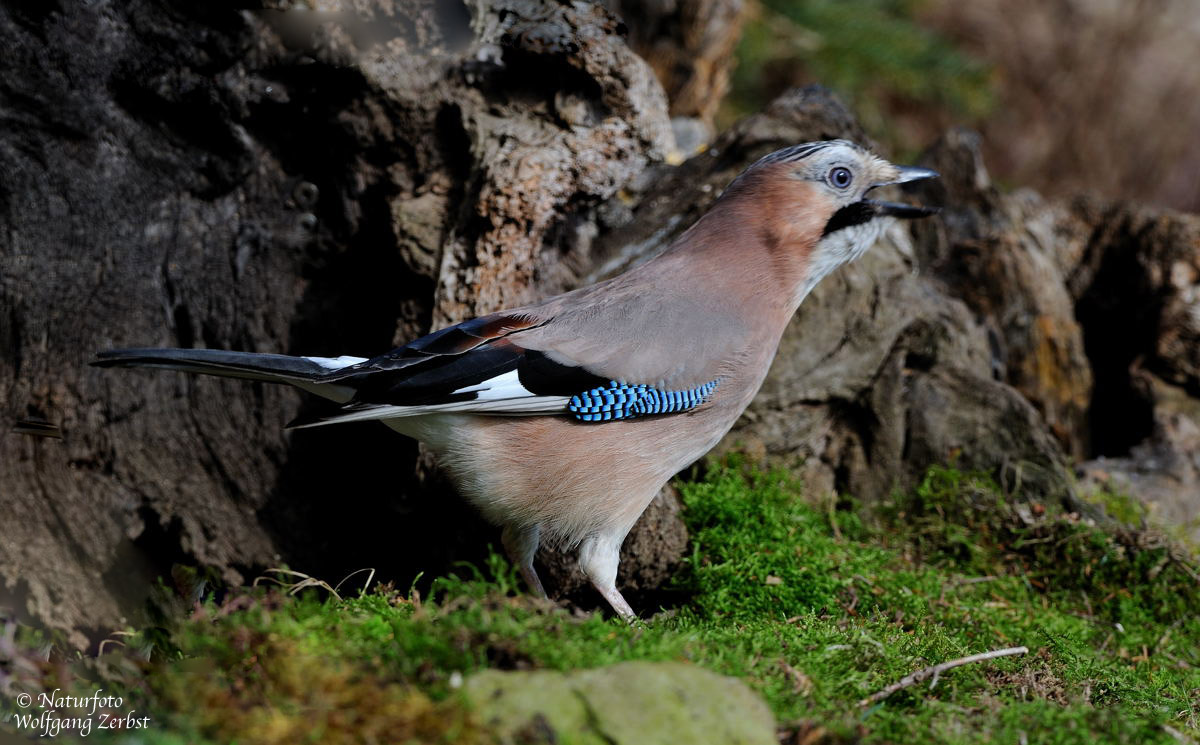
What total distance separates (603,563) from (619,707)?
1.74m

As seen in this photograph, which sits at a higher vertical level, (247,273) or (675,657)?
(247,273)

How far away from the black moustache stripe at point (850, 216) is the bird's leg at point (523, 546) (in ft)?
5.77

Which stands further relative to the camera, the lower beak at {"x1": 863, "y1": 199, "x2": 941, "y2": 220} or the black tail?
the lower beak at {"x1": 863, "y1": 199, "x2": 941, "y2": 220}

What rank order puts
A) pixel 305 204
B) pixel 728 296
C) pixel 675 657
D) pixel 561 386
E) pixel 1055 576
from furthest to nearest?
pixel 305 204, pixel 1055 576, pixel 728 296, pixel 561 386, pixel 675 657

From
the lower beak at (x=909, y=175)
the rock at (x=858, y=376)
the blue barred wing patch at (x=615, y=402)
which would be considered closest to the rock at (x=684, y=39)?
the rock at (x=858, y=376)

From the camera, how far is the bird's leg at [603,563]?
3932 mm

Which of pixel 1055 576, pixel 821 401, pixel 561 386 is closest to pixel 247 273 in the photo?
pixel 561 386

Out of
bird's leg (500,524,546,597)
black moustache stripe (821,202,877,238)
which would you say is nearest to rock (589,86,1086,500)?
black moustache stripe (821,202,877,238)

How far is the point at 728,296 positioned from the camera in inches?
160

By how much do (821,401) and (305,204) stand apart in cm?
279

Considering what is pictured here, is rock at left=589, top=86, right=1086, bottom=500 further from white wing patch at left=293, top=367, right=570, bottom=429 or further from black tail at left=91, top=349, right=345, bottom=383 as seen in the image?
black tail at left=91, top=349, right=345, bottom=383

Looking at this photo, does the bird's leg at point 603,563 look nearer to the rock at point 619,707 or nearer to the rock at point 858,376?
the rock at point 858,376

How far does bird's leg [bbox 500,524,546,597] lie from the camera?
3.96 meters

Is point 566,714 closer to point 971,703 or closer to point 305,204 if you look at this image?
point 971,703
